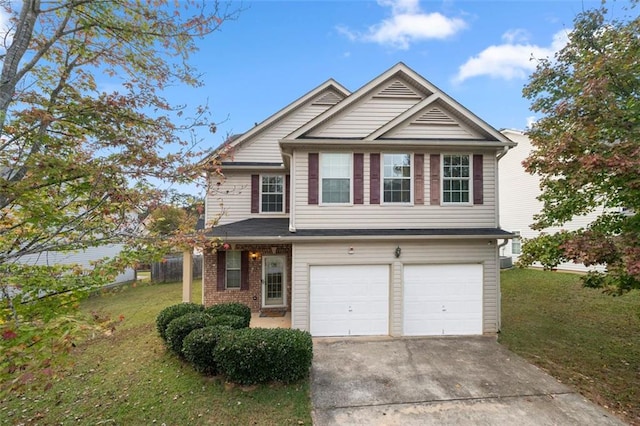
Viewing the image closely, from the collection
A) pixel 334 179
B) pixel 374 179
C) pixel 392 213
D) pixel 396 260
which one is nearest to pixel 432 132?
pixel 374 179

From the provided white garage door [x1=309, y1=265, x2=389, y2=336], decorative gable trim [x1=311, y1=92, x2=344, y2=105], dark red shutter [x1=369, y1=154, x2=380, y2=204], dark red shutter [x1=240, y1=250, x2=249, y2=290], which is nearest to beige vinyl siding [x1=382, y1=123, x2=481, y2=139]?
dark red shutter [x1=369, y1=154, x2=380, y2=204]

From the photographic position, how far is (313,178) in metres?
8.95

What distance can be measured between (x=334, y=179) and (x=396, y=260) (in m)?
3.19

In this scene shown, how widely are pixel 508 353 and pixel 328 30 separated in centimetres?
1306

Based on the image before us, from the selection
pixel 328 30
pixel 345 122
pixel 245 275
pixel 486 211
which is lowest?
pixel 245 275

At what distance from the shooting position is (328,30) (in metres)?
12.0

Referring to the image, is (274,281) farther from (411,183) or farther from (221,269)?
(411,183)

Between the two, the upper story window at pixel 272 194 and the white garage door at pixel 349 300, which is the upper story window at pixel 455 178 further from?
the upper story window at pixel 272 194

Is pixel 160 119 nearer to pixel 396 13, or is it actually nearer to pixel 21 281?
pixel 21 281

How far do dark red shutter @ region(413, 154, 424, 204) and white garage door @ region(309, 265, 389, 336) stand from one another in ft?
7.89

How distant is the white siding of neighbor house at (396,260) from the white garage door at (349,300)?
0.19 m

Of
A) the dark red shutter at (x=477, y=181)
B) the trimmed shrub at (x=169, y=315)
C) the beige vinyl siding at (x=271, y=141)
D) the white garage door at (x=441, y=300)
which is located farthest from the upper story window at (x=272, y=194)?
the dark red shutter at (x=477, y=181)

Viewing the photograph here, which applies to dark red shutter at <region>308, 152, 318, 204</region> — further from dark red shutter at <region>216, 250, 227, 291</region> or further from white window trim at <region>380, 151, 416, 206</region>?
dark red shutter at <region>216, 250, 227, 291</region>

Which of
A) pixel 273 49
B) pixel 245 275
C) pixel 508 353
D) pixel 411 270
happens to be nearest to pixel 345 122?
pixel 273 49
